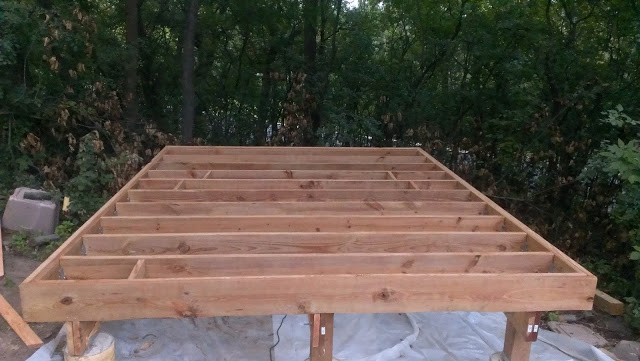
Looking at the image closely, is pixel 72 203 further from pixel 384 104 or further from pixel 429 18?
pixel 429 18

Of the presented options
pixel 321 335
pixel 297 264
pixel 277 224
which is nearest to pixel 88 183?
pixel 277 224

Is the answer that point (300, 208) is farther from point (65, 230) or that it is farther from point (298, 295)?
point (65, 230)

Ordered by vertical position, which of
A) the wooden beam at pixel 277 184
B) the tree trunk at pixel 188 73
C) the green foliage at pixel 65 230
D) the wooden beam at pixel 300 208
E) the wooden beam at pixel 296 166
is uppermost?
the tree trunk at pixel 188 73

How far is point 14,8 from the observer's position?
6.29m

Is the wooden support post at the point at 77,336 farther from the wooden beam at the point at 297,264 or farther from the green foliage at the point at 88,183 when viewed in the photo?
the green foliage at the point at 88,183

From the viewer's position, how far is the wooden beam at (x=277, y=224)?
11.1ft

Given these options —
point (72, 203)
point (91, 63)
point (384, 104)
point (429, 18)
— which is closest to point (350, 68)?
point (384, 104)

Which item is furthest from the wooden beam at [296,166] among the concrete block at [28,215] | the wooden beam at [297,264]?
the wooden beam at [297,264]

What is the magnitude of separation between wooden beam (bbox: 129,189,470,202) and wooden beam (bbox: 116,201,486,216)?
241 millimetres

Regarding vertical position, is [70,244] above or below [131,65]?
below

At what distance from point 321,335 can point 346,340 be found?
3.98 ft

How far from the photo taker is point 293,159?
17.9 feet

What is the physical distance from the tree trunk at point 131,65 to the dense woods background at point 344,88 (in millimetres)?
24

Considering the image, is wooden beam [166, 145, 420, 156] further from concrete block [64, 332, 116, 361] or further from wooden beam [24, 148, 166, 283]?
concrete block [64, 332, 116, 361]
